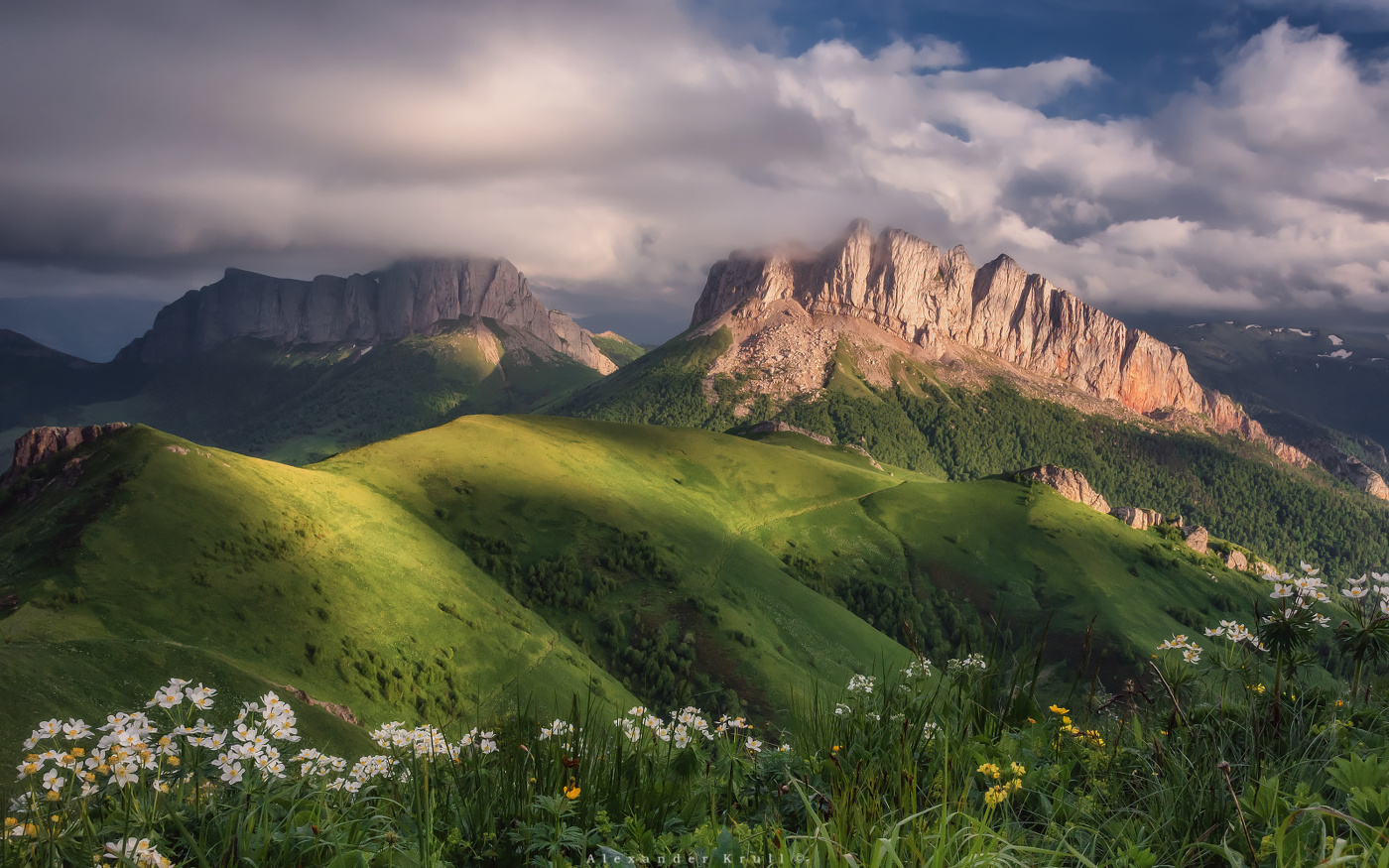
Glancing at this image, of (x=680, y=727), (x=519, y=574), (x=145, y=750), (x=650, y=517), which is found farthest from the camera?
(x=650, y=517)

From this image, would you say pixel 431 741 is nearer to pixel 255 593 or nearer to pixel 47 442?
pixel 255 593

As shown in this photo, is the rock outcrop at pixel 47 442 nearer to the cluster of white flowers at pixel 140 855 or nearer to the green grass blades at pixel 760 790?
the green grass blades at pixel 760 790

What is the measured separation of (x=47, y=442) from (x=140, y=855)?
397 ft

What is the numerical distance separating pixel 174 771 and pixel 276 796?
94cm

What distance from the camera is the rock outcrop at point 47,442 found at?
87.9m

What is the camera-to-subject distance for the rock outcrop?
87.9 meters

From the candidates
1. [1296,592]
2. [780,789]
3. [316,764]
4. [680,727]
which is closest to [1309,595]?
[1296,592]

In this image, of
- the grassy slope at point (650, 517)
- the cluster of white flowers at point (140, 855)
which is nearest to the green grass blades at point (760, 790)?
the cluster of white flowers at point (140, 855)

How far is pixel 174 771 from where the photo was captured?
5.27 meters

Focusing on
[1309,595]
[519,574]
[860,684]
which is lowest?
[519,574]

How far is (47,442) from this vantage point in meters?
90.3

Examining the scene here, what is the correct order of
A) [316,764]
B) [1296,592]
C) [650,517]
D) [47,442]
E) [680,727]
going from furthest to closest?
[650,517] < [47,442] < [680,727] < [1296,592] < [316,764]

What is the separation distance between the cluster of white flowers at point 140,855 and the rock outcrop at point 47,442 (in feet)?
361

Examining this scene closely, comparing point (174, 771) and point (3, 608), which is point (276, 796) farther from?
point (3, 608)
